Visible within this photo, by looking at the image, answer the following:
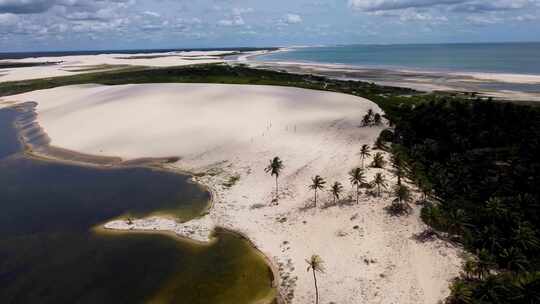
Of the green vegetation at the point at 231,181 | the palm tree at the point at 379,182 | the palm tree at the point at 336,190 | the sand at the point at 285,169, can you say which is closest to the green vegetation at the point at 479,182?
the palm tree at the point at 379,182

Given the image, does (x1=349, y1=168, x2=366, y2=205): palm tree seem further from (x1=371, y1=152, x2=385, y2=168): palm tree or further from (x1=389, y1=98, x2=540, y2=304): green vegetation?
(x1=371, y1=152, x2=385, y2=168): palm tree

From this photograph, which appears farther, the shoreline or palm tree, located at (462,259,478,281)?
the shoreline

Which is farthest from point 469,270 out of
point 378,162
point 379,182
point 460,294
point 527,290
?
point 378,162

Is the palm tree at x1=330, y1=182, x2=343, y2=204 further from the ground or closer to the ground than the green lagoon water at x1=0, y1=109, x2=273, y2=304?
further from the ground

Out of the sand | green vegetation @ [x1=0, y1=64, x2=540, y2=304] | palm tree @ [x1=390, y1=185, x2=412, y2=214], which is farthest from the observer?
palm tree @ [x1=390, y1=185, x2=412, y2=214]

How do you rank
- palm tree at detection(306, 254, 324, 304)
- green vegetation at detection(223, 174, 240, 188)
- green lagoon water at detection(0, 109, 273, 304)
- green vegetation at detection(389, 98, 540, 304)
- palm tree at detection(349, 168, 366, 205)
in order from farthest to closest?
1. green vegetation at detection(223, 174, 240, 188)
2. palm tree at detection(349, 168, 366, 205)
3. green lagoon water at detection(0, 109, 273, 304)
4. green vegetation at detection(389, 98, 540, 304)
5. palm tree at detection(306, 254, 324, 304)

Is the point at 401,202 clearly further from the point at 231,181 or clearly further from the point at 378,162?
the point at 231,181

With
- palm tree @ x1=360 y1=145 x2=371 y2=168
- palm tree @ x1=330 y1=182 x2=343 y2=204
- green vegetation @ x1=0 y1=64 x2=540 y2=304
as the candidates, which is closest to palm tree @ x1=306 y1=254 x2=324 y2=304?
palm tree @ x1=330 y1=182 x2=343 y2=204

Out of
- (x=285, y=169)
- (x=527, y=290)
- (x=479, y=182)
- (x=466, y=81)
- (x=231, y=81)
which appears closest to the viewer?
(x=527, y=290)
